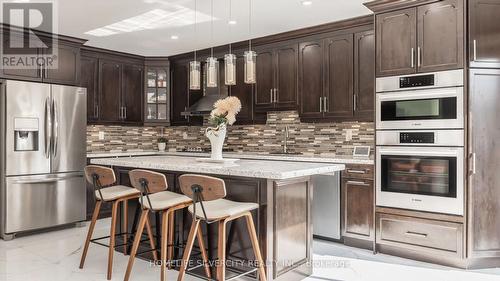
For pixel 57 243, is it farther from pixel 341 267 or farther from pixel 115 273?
pixel 341 267

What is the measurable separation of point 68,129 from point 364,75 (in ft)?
12.5

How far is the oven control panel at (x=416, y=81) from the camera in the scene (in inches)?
142

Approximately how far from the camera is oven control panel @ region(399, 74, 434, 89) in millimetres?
3607

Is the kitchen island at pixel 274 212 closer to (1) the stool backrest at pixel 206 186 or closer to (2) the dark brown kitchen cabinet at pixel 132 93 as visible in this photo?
(1) the stool backrest at pixel 206 186

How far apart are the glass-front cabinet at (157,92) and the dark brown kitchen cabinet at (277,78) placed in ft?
6.44

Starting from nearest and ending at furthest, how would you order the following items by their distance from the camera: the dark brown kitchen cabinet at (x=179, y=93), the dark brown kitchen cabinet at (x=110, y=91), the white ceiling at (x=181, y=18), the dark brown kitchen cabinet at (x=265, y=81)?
the white ceiling at (x=181, y=18) → the dark brown kitchen cabinet at (x=265, y=81) → the dark brown kitchen cabinet at (x=110, y=91) → the dark brown kitchen cabinet at (x=179, y=93)

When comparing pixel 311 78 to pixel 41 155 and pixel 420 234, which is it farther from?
pixel 41 155

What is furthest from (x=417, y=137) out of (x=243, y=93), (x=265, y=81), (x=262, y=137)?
(x=243, y=93)

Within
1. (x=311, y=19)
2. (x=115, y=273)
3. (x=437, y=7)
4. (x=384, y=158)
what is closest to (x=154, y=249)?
(x=115, y=273)

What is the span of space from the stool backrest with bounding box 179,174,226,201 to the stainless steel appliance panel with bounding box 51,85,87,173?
9.94 feet

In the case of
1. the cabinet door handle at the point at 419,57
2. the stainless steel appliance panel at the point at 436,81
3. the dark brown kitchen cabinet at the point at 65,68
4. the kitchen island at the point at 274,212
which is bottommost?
the kitchen island at the point at 274,212

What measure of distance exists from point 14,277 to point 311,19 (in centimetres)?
399

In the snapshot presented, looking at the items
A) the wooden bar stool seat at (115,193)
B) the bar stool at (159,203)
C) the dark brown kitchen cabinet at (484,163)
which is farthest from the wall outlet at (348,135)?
the wooden bar stool seat at (115,193)

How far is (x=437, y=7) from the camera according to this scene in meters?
3.57
